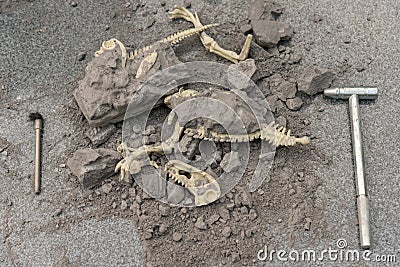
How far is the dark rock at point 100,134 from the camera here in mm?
1637

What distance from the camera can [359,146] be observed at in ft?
5.27

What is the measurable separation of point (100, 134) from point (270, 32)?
2.13 feet

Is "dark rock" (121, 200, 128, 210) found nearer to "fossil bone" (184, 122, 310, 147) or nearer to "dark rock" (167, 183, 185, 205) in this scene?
"dark rock" (167, 183, 185, 205)

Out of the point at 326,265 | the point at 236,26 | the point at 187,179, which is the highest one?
the point at 236,26

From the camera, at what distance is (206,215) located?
5.09ft

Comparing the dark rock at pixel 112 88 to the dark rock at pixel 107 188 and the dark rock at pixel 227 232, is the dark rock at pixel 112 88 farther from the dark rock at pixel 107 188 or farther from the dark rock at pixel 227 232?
the dark rock at pixel 227 232

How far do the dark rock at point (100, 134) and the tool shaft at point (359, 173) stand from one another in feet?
2.45

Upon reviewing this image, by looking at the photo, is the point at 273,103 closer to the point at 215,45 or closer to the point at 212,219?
the point at 215,45

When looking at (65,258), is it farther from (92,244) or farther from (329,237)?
(329,237)

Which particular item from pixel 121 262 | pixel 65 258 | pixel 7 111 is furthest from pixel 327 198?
pixel 7 111

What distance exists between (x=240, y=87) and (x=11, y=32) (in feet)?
2.82

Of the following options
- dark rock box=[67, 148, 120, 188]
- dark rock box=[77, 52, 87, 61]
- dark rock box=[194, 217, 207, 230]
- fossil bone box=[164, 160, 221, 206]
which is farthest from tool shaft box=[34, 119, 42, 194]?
dark rock box=[194, 217, 207, 230]

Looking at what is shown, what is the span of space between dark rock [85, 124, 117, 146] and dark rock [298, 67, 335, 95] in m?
0.61

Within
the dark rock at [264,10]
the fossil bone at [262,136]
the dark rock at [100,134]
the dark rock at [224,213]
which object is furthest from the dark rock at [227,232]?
the dark rock at [264,10]
